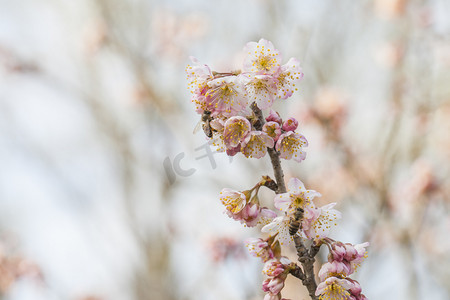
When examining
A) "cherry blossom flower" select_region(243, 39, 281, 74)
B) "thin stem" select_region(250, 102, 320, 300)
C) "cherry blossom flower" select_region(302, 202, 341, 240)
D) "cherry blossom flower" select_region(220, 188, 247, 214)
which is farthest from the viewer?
"cherry blossom flower" select_region(243, 39, 281, 74)

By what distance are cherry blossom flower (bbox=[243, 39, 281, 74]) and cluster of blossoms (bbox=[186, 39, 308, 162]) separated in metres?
0.02

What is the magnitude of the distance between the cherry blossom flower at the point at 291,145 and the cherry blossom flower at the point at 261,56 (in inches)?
10.5

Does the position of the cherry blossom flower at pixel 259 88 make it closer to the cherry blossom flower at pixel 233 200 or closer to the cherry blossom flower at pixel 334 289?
the cherry blossom flower at pixel 233 200

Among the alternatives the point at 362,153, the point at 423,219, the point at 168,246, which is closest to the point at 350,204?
the point at 423,219

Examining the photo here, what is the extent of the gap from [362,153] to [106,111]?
4.55 meters

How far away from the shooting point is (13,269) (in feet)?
12.1

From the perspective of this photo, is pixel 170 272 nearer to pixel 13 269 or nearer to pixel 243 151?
pixel 13 269

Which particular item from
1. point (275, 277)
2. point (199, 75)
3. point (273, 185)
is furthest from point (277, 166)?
point (199, 75)

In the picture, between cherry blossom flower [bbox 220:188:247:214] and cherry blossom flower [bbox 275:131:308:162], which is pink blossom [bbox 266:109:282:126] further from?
cherry blossom flower [bbox 220:188:247:214]

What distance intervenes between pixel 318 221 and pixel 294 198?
9 centimetres

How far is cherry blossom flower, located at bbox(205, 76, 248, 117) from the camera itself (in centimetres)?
134

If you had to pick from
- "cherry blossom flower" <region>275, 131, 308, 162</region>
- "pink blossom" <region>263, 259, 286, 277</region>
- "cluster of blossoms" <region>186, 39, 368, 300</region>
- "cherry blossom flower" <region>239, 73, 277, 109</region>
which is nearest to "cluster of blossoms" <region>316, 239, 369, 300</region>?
"cluster of blossoms" <region>186, 39, 368, 300</region>

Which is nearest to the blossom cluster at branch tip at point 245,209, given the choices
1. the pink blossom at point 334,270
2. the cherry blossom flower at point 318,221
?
the cherry blossom flower at point 318,221

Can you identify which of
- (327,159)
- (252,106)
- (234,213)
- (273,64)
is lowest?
(234,213)
